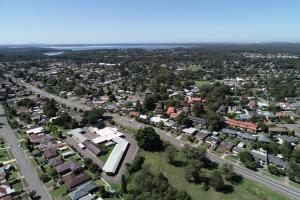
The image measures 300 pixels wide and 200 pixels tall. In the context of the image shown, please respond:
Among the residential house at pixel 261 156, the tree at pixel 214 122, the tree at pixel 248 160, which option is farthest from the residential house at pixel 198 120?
the tree at pixel 248 160

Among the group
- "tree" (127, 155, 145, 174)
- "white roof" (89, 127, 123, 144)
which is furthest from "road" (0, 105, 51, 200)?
"white roof" (89, 127, 123, 144)

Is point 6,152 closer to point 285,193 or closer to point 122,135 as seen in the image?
point 122,135

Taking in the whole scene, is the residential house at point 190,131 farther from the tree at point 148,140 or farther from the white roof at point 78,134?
the white roof at point 78,134

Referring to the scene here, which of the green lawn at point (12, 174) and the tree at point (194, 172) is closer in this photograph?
the tree at point (194, 172)

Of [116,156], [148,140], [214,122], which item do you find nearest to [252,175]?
[214,122]

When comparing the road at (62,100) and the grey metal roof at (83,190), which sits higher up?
the grey metal roof at (83,190)

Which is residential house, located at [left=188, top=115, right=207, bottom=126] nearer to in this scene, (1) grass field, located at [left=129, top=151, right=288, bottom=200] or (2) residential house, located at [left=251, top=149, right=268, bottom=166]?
(2) residential house, located at [left=251, top=149, right=268, bottom=166]
